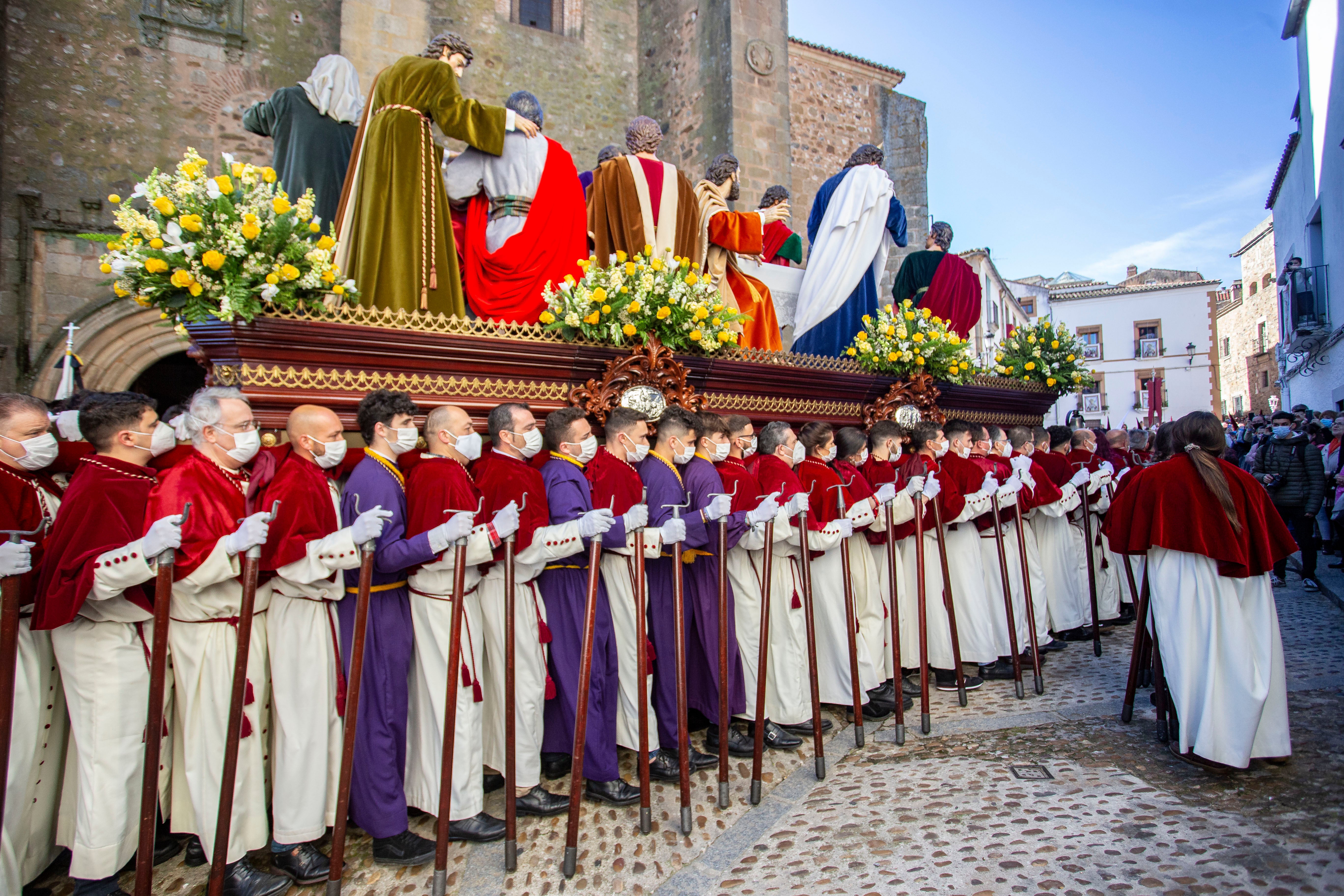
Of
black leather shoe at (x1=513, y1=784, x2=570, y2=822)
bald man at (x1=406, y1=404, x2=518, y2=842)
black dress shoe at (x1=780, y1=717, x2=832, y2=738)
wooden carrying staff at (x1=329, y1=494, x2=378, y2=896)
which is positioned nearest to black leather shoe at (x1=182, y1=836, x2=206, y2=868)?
wooden carrying staff at (x1=329, y1=494, x2=378, y2=896)

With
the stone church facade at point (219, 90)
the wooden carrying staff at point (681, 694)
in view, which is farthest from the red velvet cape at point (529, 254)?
the stone church facade at point (219, 90)

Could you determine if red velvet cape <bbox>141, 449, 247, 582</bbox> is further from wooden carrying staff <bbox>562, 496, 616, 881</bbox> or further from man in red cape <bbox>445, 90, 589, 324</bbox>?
man in red cape <bbox>445, 90, 589, 324</bbox>

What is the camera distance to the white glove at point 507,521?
3496 mm

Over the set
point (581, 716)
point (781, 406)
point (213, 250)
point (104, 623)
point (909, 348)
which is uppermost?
point (213, 250)

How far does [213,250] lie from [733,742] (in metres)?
3.85

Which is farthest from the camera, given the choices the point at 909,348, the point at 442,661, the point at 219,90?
the point at 219,90

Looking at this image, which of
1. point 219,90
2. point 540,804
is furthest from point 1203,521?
point 219,90

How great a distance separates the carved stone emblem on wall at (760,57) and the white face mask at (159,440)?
11.2m

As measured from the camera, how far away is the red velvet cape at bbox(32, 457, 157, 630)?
2980 mm

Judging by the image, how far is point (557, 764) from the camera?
4.37 metres

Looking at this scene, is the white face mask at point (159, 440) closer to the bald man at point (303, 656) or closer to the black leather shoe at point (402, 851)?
the bald man at point (303, 656)

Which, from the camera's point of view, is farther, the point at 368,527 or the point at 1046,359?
the point at 1046,359

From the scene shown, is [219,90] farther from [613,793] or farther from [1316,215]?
[1316,215]

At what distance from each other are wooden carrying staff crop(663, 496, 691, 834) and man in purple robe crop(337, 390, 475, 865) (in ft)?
3.51
